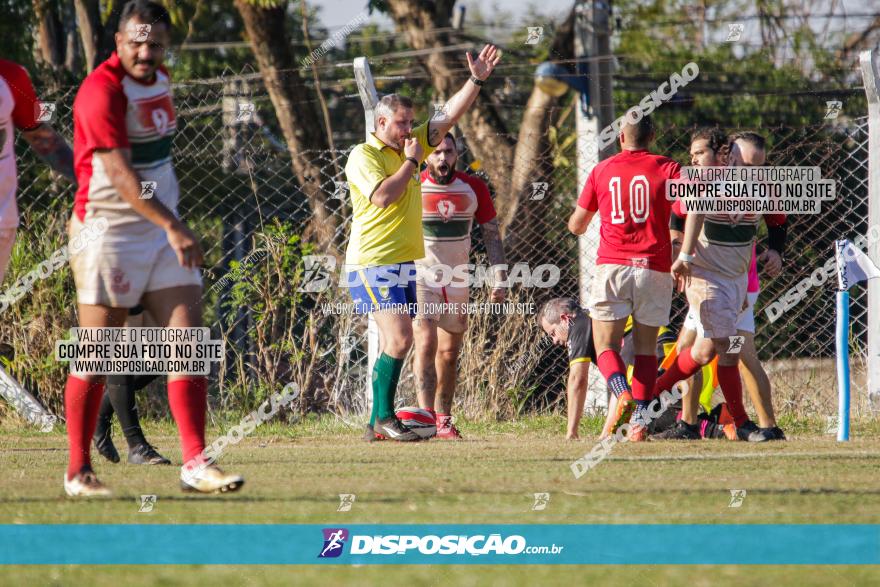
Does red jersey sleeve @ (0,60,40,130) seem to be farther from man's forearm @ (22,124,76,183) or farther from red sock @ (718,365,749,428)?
red sock @ (718,365,749,428)

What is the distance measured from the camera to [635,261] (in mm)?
7070

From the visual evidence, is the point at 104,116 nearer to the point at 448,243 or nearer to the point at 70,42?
the point at 448,243

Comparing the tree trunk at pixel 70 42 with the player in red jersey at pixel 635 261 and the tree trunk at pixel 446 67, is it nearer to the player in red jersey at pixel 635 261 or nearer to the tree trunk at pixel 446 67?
the tree trunk at pixel 446 67

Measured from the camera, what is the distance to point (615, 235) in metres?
7.12

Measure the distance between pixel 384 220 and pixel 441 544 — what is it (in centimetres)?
360

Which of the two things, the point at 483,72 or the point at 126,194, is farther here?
the point at 483,72

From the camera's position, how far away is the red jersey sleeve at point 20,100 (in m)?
5.16

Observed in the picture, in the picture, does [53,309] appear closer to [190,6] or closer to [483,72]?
[483,72]

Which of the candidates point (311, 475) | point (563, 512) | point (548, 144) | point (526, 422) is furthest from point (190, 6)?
point (563, 512)

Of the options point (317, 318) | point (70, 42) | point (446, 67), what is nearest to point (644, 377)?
point (317, 318)

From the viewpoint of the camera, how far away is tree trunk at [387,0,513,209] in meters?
12.7

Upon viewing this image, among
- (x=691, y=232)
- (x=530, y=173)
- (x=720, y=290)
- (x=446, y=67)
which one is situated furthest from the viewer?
(x=446, y=67)

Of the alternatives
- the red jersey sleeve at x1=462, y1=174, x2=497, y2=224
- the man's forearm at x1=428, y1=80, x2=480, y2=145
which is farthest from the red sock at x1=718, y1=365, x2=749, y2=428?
the man's forearm at x1=428, y1=80, x2=480, y2=145

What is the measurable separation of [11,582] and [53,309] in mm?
5702
